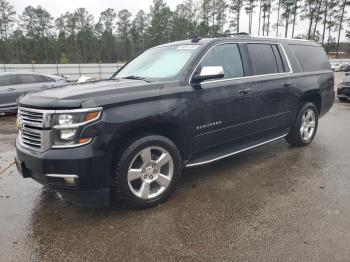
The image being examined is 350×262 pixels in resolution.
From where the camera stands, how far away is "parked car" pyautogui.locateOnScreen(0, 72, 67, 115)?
9.79 m

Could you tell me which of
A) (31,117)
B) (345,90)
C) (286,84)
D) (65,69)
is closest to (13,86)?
(31,117)

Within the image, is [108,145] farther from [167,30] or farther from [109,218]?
[167,30]

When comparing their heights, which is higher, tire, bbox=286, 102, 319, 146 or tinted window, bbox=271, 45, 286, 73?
tinted window, bbox=271, 45, 286, 73

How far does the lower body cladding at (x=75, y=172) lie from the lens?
286cm

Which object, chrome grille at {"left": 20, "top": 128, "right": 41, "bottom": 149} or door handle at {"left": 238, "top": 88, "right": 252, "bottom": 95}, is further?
door handle at {"left": 238, "top": 88, "right": 252, "bottom": 95}

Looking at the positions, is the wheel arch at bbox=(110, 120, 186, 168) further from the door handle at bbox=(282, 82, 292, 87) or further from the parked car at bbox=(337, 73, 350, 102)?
the parked car at bbox=(337, 73, 350, 102)

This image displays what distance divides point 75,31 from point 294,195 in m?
77.9

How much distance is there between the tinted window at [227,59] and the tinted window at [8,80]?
8.34 metres

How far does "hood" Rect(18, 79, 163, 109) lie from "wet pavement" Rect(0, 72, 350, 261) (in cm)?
125

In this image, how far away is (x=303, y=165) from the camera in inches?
189

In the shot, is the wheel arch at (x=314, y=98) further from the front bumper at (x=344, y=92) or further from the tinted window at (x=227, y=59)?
the front bumper at (x=344, y=92)

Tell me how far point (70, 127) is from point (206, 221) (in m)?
1.65

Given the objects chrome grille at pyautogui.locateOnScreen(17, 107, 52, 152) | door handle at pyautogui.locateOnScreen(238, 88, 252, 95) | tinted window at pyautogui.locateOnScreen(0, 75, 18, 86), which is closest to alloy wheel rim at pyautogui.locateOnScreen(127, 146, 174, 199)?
chrome grille at pyautogui.locateOnScreen(17, 107, 52, 152)

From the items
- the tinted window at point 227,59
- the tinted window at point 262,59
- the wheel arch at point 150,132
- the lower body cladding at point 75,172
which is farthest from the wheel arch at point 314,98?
the lower body cladding at point 75,172
